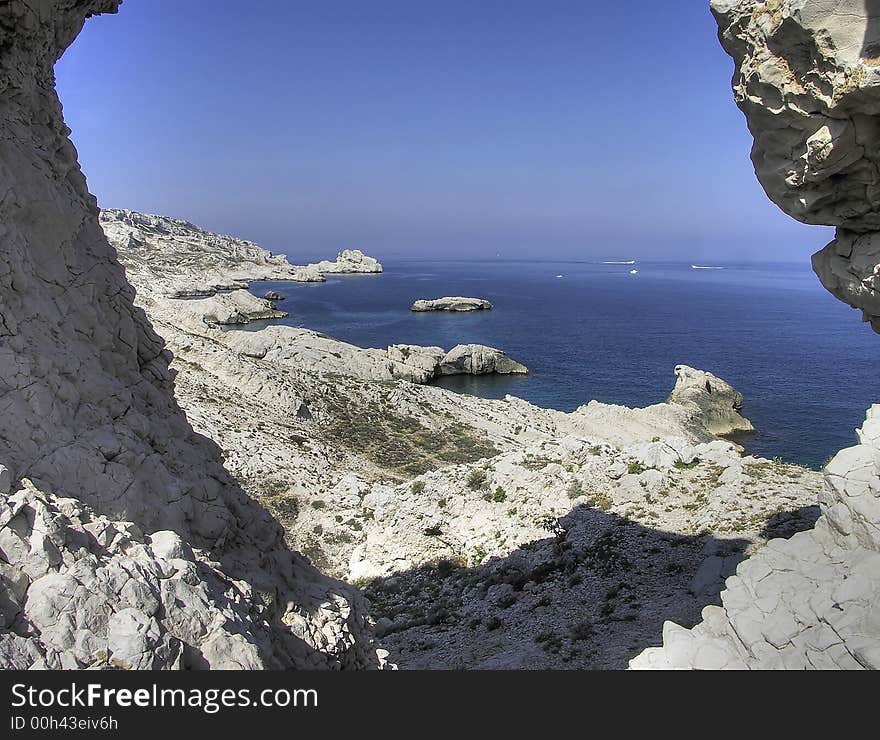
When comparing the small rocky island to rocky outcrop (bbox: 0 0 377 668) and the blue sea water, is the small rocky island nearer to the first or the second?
the blue sea water

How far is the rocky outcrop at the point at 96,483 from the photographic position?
253 inches

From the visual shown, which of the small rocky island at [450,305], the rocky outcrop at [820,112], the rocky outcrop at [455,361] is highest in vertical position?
the rocky outcrop at [820,112]

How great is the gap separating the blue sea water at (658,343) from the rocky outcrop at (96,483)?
44803mm

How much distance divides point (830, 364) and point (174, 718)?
8651cm

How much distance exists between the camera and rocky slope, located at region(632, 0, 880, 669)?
7.81 meters

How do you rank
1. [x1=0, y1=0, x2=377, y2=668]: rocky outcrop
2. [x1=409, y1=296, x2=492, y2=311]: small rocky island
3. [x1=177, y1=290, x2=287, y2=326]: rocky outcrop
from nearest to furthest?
1. [x1=0, y1=0, x2=377, y2=668]: rocky outcrop
2. [x1=177, y1=290, x2=287, y2=326]: rocky outcrop
3. [x1=409, y1=296, x2=492, y2=311]: small rocky island

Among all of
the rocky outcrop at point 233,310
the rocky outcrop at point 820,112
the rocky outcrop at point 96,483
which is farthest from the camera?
the rocky outcrop at point 233,310

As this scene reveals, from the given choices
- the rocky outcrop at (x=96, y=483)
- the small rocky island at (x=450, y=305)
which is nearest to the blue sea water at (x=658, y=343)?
the small rocky island at (x=450, y=305)

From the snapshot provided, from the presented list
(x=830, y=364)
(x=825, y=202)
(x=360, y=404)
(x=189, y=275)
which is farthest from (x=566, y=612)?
(x=189, y=275)

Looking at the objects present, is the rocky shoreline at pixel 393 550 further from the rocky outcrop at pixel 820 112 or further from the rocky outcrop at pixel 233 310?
the rocky outcrop at pixel 233 310

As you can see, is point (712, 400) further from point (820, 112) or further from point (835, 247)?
point (820, 112)

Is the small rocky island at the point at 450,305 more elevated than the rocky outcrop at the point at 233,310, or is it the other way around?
the small rocky island at the point at 450,305

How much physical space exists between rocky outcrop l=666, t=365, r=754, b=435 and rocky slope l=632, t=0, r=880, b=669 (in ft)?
152

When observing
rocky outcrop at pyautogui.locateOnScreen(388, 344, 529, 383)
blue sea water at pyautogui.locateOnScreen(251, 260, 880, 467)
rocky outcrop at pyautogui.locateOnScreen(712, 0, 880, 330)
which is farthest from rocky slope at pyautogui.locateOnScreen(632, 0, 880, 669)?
rocky outcrop at pyautogui.locateOnScreen(388, 344, 529, 383)
